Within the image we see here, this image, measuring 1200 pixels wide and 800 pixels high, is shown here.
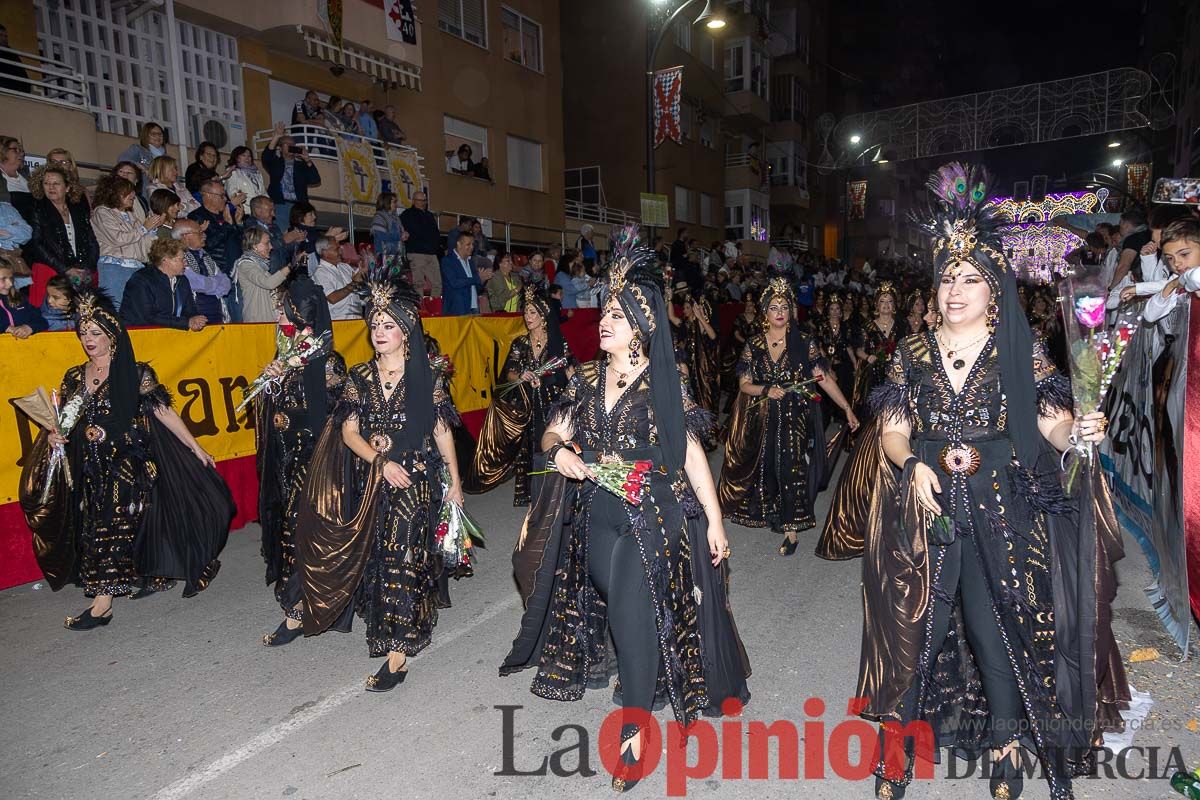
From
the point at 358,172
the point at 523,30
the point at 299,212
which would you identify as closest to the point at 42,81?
the point at 299,212

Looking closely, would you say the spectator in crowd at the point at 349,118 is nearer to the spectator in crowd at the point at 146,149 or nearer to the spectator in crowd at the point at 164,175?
the spectator in crowd at the point at 146,149

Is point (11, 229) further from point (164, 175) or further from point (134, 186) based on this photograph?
point (164, 175)

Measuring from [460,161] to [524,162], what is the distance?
3.97 m

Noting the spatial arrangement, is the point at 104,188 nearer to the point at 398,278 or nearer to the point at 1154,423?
the point at 398,278

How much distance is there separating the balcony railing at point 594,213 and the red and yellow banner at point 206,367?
46.2ft

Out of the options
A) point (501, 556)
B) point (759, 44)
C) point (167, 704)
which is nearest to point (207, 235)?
point (501, 556)

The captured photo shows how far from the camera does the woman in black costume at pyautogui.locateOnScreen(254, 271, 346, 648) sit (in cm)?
538

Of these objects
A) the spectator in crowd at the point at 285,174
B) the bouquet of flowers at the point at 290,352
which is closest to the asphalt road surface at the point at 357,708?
the bouquet of flowers at the point at 290,352

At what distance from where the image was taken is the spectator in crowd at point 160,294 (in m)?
6.61

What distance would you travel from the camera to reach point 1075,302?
2.87 meters

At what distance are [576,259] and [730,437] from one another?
26.2 feet

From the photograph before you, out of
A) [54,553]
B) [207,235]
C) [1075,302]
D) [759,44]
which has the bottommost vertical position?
[54,553]

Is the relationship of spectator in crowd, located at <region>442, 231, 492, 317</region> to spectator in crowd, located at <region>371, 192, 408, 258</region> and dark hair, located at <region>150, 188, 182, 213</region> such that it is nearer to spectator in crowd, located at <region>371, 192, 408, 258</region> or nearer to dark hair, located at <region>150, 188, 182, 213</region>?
spectator in crowd, located at <region>371, 192, 408, 258</region>

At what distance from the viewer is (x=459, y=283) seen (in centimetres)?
1138
